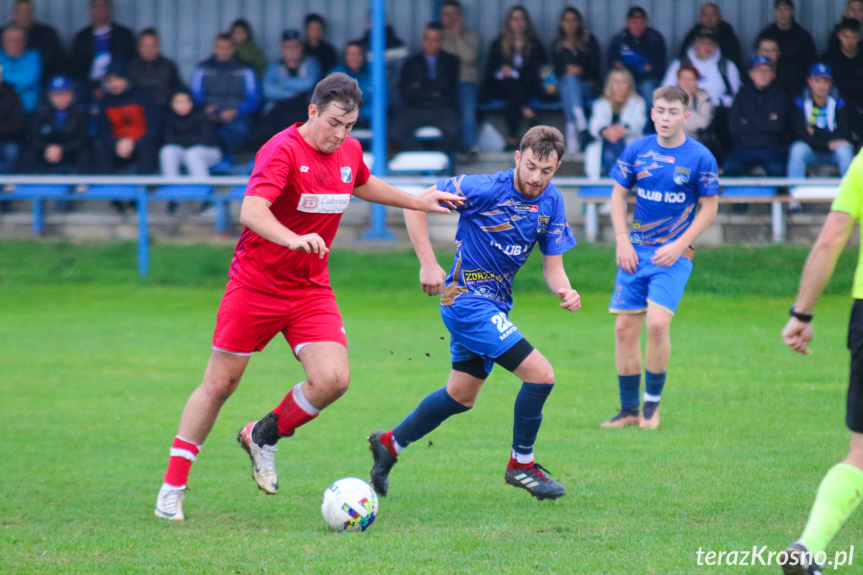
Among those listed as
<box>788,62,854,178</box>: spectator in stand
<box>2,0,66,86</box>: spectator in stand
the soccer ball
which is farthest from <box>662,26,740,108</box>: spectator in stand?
the soccer ball

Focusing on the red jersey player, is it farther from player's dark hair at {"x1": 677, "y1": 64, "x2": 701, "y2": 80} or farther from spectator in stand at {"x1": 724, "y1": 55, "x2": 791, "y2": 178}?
spectator in stand at {"x1": 724, "y1": 55, "x2": 791, "y2": 178}

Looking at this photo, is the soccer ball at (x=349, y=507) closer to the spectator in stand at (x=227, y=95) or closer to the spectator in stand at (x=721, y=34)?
the spectator in stand at (x=227, y=95)

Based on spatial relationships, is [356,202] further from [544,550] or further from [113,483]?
[544,550]

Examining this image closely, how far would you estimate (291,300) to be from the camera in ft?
16.7

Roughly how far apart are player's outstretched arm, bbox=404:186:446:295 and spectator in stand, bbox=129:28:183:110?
37.5 ft

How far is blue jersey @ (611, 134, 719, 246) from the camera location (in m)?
6.86

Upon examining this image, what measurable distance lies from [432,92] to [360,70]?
1397 millimetres

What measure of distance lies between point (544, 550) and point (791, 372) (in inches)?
197

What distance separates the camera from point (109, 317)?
11.8m

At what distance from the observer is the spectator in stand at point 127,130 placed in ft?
50.2

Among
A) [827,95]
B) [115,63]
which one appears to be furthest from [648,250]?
[115,63]

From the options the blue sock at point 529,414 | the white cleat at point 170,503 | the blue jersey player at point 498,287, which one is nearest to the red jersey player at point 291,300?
the white cleat at point 170,503

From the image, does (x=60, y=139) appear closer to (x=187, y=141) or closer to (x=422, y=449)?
(x=187, y=141)

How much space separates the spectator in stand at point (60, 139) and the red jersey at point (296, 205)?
1128 cm
